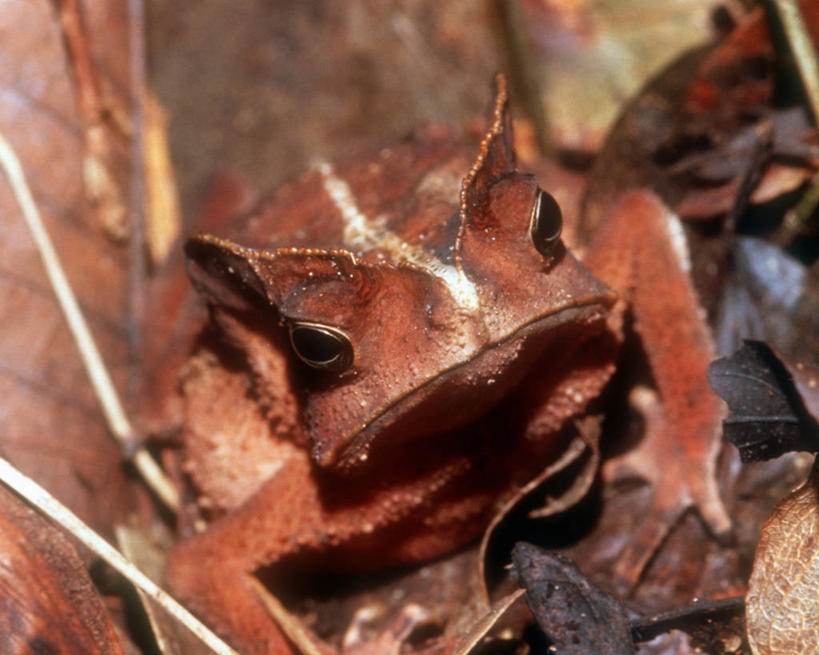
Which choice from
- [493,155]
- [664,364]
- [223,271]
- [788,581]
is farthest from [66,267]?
[788,581]

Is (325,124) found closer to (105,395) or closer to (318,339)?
(105,395)

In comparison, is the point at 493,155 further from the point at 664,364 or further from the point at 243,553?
the point at 243,553

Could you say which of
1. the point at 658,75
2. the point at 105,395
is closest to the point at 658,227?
the point at 658,75

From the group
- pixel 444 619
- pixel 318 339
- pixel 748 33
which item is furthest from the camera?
pixel 748 33

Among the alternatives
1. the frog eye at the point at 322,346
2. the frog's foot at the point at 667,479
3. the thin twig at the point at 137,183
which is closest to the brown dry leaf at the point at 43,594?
the frog eye at the point at 322,346

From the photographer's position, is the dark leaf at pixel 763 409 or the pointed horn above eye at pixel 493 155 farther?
the pointed horn above eye at pixel 493 155

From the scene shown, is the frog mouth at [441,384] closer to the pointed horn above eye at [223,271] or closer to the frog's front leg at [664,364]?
the frog's front leg at [664,364]
